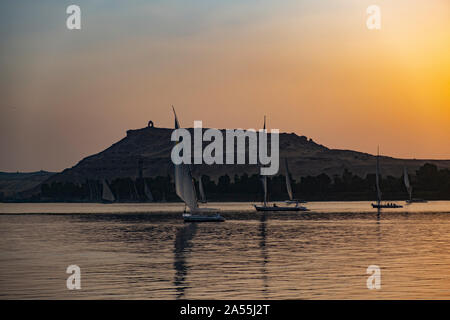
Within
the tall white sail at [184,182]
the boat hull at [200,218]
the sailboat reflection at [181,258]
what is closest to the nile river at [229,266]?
the sailboat reflection at [181,258]

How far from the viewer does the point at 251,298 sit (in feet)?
125

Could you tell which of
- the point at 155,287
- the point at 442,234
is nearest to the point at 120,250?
the point at 155,287

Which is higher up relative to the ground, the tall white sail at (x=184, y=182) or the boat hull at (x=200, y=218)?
the tall white sail at (x=184, y=182)

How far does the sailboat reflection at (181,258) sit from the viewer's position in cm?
4325

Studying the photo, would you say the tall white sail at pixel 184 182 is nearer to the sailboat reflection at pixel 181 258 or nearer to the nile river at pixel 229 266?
the sailboat reflection at pixel 181 258

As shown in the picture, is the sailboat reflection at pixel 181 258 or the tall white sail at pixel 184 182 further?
the tall white sail at pixel 184 182

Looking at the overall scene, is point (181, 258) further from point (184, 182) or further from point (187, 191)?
point (187, 191)

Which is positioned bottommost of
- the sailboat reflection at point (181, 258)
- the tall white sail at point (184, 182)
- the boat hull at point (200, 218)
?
the boat hull at point (200, 218)

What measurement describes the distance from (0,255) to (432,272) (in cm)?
3940

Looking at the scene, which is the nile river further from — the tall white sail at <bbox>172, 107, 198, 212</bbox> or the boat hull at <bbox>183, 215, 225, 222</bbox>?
the boat hull at <bbox>183, 215, 225, 222</bbox>

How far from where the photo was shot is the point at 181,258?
61812 mm

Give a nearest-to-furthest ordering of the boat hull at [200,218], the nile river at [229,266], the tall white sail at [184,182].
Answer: the nile river at [229,266], the tall white sail at [184,182], the boat hull at [200,218]

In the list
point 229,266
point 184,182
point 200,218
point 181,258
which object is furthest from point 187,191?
point 229,266
